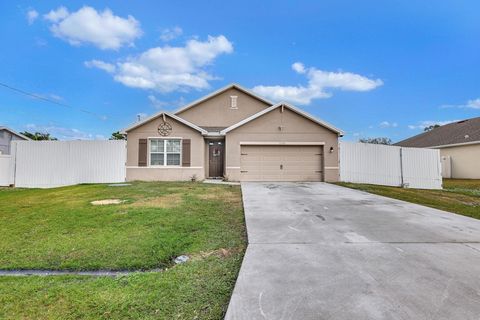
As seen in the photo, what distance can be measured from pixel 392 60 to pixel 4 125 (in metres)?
33.1

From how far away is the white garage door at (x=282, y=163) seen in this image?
1445cm

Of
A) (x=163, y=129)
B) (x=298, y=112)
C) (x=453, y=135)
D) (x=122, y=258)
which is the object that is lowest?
(x=122, y=258)

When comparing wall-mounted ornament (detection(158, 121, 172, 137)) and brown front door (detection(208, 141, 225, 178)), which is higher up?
wall-mounted ornament (detection(158, 121, 172, 137))

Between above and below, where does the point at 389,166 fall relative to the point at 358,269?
above

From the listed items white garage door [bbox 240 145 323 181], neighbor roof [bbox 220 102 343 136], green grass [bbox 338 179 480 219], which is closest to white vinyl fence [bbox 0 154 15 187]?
neighbor roof [bbox 220 102 343 136]

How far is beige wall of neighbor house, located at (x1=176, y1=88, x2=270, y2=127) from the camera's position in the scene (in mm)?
17945

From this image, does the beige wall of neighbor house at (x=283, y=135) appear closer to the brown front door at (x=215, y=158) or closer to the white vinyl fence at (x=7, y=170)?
the brown front door at (x=215, y=158)

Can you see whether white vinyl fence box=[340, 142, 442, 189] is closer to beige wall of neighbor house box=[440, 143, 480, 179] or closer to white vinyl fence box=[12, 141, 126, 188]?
beige wall of neighbor house box=[440, 143, 480, 179]

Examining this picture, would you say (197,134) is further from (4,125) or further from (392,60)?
(4,125)

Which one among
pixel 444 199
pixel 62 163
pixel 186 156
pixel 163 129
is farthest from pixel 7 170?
pixel 444 199

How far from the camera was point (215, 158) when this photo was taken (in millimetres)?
15805

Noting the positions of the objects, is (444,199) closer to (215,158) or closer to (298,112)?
(298,112)

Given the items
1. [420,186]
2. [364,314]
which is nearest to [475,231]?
[364,314]

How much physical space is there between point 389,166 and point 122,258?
15.2 meters
